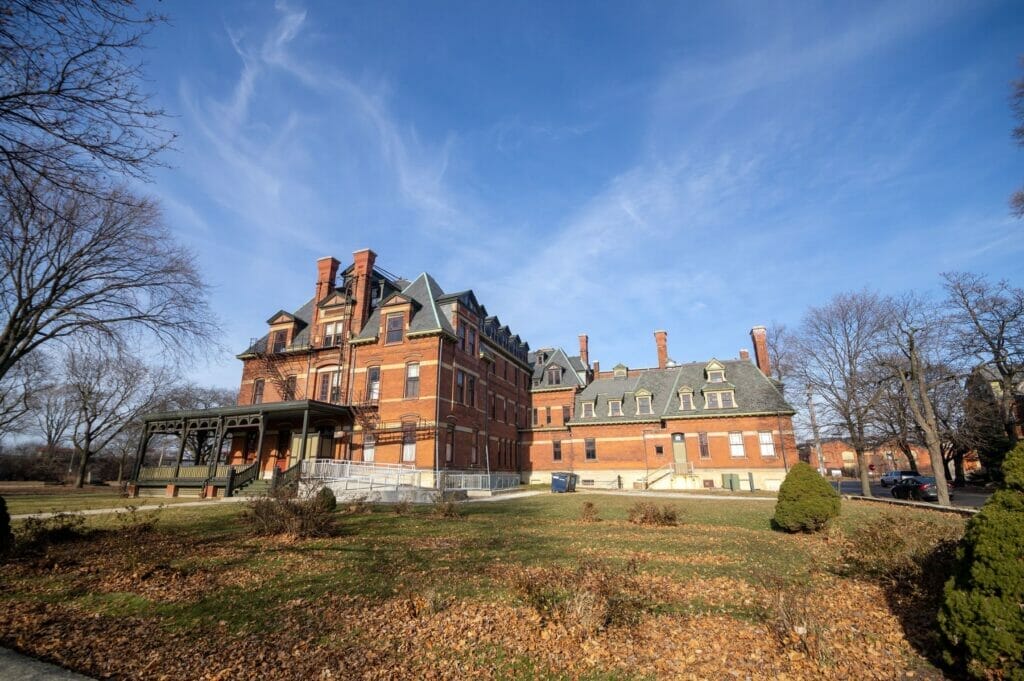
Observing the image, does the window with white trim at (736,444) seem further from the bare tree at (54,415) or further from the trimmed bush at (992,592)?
the bare tree at (54,415)

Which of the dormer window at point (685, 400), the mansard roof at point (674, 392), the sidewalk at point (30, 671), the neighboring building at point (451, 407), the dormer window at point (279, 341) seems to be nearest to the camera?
the sidewalk at point (30, 671)

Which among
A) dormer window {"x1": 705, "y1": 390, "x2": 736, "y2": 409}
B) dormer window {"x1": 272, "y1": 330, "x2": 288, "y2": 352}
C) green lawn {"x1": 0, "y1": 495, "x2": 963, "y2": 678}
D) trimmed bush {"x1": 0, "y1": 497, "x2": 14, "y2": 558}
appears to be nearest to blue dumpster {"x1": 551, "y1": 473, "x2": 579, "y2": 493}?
dormer window {"x1": 705, "y1": 390, "x2": 736, "y2": 409}

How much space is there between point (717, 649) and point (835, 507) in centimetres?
991

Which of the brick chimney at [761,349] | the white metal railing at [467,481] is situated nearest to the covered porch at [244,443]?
the white metal railing at [467,481]

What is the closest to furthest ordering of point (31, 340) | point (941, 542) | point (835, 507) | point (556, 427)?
1. point (941, 542)
2. point (835, 507)
3. point (31, 340)
4. point (556, 427)

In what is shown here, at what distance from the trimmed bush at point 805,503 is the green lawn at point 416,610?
1.58 metres

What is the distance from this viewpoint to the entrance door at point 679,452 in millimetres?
38125

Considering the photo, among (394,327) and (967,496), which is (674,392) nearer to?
(967,496)

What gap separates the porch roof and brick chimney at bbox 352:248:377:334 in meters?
6.56

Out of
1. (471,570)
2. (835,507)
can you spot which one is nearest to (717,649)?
(471,570)

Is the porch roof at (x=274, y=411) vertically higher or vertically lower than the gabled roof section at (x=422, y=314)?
lower

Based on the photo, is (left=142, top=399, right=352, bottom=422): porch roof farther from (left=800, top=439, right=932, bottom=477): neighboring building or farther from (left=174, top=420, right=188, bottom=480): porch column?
(left=800, top=439, right=932, bottom=477): neighboring building

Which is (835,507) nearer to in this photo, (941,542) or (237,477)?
→ (941,542)

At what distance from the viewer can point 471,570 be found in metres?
8.63
